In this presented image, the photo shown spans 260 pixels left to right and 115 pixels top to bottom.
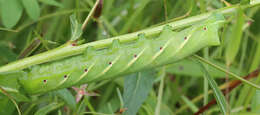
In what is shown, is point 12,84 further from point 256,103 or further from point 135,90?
point 256,103

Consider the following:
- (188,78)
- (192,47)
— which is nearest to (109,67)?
(192,47)

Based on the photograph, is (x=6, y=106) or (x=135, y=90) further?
(x=135, y=90)

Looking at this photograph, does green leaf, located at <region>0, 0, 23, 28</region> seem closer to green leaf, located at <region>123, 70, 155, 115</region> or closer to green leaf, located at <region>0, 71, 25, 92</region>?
green leaf, located at <region>0, 71, 25, 92</region>

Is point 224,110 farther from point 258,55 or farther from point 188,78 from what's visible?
point 188,78

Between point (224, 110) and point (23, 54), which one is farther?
point (23, 54)

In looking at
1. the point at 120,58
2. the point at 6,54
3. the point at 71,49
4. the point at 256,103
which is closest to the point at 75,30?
the point at 71,49

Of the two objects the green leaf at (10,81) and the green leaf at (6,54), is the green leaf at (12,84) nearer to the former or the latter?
the green leaf at (10,81)

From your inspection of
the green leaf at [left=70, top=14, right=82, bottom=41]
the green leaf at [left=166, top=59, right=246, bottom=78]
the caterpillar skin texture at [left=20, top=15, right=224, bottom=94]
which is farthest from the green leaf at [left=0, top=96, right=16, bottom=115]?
the green leaf at [left=166, top=59, right=246, bottom=78]
